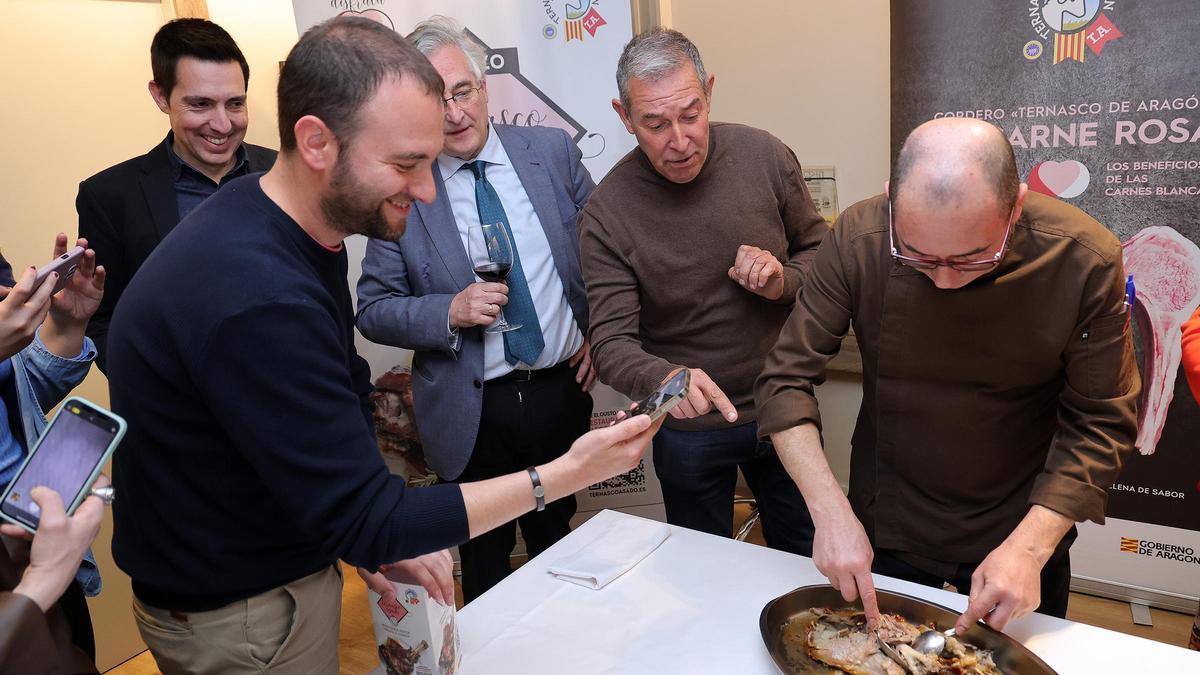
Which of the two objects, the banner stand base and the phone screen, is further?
the banner stand base

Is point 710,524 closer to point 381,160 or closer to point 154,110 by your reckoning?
point 381,160

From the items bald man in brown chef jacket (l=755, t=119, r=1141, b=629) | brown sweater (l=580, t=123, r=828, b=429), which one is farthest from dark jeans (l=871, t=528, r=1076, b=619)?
brown sweater (l=580, t=123, r=828, b=429)

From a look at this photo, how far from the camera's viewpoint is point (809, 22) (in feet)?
11.1

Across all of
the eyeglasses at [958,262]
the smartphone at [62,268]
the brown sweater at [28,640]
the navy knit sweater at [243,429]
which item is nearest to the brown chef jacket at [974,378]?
the eyeglasses at [958,262]

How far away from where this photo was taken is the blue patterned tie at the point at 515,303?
2.54m

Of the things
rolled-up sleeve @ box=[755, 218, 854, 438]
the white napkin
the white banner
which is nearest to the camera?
the white napkin

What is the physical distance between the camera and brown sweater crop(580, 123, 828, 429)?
238 cm

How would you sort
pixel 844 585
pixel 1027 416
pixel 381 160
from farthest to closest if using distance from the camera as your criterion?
pixel 1027 416
pixel 844 585
pixel 381 160

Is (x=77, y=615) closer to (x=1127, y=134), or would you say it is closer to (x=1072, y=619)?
(x=1072, y=619)

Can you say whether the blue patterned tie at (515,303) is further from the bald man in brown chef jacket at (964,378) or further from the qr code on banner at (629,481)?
the qr code on banner at (629,481)

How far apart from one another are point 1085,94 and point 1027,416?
144cm

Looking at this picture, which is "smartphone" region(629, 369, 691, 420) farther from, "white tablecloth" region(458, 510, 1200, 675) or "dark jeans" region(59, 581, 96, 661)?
"dark jeans" region(59, 581, 96, 661)

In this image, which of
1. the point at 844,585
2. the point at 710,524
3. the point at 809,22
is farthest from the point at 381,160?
the point at 809,22

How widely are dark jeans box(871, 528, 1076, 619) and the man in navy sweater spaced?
775 mm
